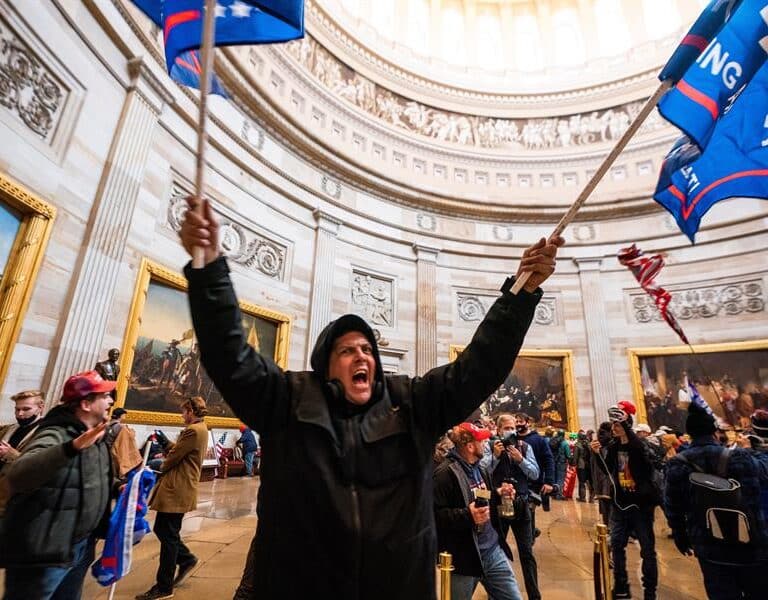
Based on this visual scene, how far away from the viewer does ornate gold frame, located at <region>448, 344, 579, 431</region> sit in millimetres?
13227

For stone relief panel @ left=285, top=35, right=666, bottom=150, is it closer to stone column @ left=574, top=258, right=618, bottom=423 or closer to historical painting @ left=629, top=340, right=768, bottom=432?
stone column @ left=574, top=258, right=618, bottom=423

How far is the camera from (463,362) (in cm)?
132

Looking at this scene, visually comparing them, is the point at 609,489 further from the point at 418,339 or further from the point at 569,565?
the point at 418,339

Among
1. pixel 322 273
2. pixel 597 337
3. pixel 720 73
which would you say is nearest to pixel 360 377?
pixel 720 73

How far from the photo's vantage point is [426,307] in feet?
46.0

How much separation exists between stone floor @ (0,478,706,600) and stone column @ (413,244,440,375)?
22.2 feet

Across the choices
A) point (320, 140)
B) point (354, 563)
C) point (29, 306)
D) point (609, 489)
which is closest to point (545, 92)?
point (320, 140)

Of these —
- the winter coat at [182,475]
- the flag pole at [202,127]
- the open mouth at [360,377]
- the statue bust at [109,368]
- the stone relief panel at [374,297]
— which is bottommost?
the winter coat at [182,475]

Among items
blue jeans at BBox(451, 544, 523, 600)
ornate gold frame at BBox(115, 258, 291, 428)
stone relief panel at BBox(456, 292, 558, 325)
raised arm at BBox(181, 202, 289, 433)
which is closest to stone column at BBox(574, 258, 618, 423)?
stone relief panel at BBox(456, 292, 558, 325)

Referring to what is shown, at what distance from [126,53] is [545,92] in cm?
1643

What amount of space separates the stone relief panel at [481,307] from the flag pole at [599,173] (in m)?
12.4

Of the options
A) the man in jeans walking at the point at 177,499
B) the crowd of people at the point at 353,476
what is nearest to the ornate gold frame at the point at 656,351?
the crowd of people at the point at 353,476

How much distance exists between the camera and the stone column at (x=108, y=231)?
6117 mm

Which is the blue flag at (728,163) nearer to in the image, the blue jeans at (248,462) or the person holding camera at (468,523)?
the person holding camera at (468,523)
